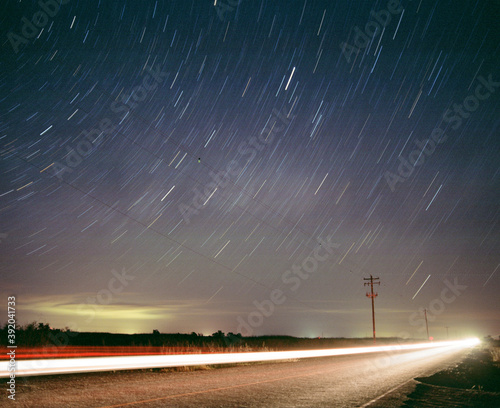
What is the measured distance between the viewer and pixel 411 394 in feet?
35.0

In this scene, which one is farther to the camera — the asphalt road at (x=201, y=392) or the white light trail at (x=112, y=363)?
the white light trail at (x=112, y=363)

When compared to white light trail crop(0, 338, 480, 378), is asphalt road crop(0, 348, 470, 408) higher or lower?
lower

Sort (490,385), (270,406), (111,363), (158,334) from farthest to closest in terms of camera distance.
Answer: (158,334) → (490,385) → (111,363) → (270,406)

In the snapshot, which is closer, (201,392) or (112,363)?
(201,392)

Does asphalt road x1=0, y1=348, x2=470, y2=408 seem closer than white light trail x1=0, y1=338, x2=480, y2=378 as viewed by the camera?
Yes

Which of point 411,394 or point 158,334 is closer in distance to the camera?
point 411,394

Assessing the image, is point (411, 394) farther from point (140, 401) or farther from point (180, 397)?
point (140, 401)

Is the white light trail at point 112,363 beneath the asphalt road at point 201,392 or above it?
above

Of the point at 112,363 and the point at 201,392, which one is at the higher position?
the point at 112,363

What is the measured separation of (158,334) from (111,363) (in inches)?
2233

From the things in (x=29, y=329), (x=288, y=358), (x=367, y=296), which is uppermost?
(x=367, y=296)

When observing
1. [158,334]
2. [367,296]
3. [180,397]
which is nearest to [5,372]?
[180,397]

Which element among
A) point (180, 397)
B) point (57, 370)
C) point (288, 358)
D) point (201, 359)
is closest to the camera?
point (180, 397)

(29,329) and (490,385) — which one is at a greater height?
(29,329)
